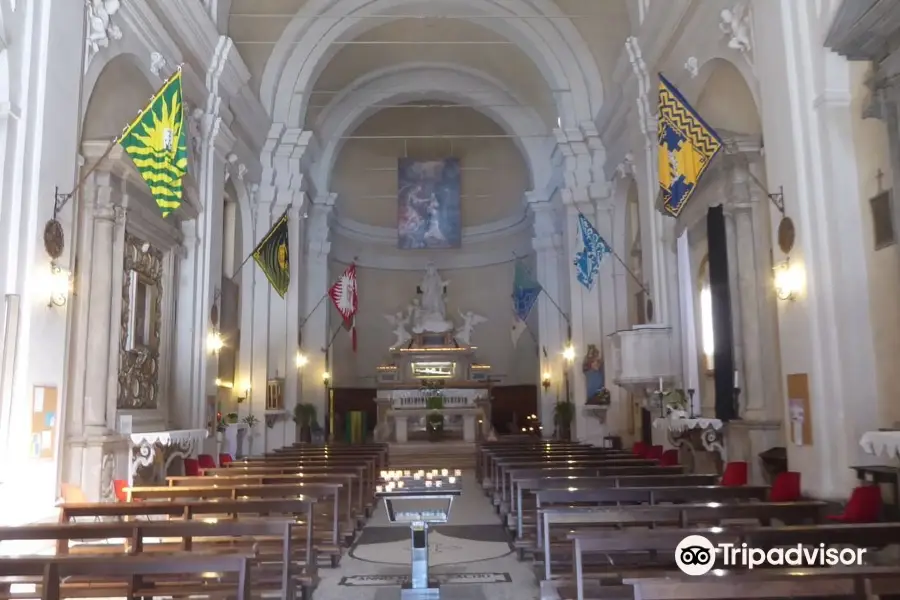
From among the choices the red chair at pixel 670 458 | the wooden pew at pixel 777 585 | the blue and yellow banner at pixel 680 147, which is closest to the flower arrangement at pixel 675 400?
the red chair at pixel 670 458

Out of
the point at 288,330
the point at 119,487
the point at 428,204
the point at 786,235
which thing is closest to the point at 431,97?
the point at 428,204

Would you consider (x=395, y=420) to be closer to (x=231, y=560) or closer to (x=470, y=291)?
(x=470, y=291)

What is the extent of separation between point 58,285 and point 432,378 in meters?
13.1

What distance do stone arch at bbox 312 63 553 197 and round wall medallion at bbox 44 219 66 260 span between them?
12897mm

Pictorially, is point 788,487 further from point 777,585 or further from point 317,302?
point 317,302

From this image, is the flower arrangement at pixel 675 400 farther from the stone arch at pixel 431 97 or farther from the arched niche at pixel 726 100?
the stone arch at pixel 431 97

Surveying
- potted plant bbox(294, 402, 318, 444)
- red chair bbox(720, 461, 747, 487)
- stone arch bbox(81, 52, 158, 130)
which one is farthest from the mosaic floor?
potted plant bbox(294, 402, 318, 444)

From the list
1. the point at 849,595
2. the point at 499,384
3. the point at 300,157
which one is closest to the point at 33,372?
the point at 849,595

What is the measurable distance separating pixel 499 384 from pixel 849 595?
63.3 feet

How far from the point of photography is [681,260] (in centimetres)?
1105

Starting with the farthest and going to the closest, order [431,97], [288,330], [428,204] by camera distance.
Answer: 1. [428,204]
2. [431,97]
3. [288,330]

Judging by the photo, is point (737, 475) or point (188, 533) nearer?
point (188, 533)

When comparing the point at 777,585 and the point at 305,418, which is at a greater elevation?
the point at 305,418

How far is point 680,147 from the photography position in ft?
27.3
